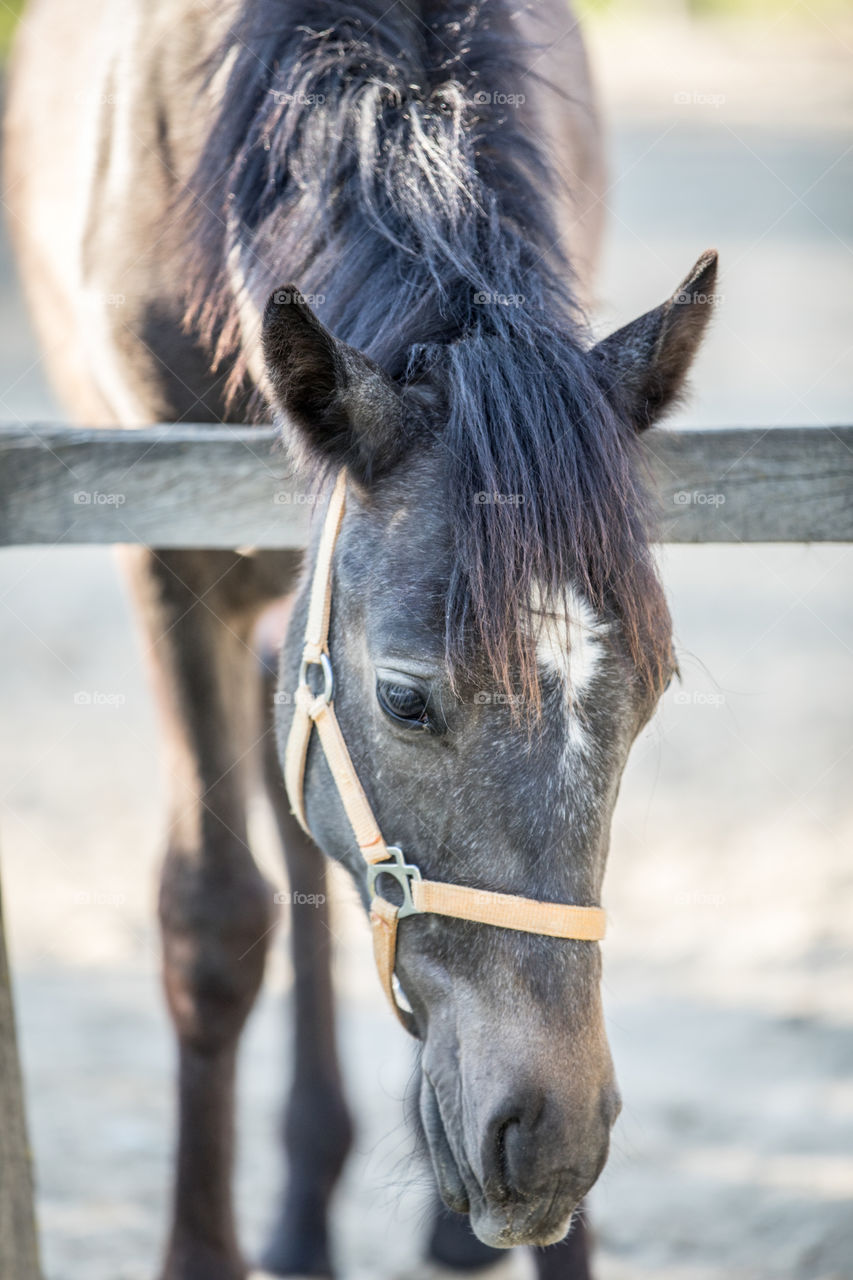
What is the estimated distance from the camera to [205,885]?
8.77 feet

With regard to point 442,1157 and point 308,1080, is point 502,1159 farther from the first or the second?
point 308,1080

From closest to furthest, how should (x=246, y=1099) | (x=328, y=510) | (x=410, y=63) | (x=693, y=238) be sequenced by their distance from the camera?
(x=328, y=510) → (x=410, y=63) → (x=246, y=1099) → (x=693, y=238)

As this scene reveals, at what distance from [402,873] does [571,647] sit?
388 millimetres

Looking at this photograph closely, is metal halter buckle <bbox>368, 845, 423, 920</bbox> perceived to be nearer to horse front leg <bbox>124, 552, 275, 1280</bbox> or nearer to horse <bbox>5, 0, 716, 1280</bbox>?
horse <bbox>5, 0, 716, 1280</bbox>

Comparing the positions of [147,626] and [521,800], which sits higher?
[521,800]

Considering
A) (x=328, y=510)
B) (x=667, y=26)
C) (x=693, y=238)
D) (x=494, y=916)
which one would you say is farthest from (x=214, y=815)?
(x=667, y=26)

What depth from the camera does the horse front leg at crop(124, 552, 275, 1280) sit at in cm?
260

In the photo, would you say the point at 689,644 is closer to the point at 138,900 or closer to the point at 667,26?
the point at 138,900

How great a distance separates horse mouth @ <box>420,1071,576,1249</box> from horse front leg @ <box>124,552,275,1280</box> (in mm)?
1207

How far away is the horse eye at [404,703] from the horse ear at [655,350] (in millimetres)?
509

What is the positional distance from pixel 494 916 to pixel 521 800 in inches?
6.0

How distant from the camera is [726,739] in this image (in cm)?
526

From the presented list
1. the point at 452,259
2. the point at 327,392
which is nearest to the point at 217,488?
the point at 327,392

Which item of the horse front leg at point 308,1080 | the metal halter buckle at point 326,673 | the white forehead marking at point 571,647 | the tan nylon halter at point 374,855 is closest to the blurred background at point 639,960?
the horse front leg at point 308,1080
